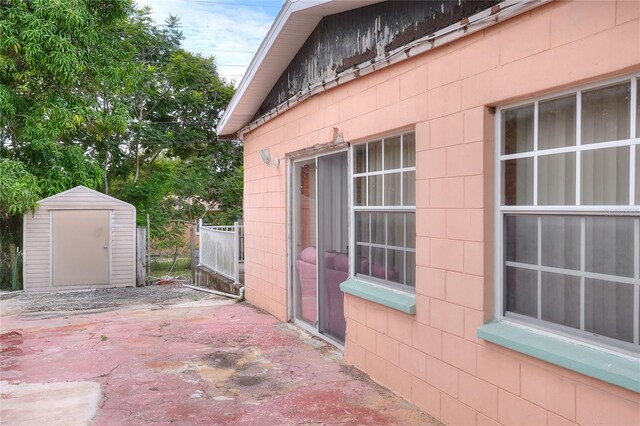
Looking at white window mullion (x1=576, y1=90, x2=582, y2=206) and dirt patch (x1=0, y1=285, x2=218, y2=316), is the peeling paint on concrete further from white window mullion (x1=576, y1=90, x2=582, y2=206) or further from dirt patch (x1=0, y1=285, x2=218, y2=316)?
dirt patch (x1=0, y1=285, x2=218, y2=316)

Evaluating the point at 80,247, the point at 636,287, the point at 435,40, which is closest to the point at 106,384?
the point at 435,40

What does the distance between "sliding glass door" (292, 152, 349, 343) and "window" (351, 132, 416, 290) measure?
Result: 1.40 ft

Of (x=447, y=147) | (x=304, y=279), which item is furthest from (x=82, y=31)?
(x=447, y=147)

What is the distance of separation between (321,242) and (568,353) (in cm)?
371

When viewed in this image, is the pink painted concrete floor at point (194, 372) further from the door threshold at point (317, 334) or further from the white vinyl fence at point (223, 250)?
the white vinyl fence at point (223, 250)

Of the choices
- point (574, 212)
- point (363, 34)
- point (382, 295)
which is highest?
point (363, 34)

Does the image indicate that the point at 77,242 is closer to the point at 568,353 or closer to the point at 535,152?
the point at 535,152

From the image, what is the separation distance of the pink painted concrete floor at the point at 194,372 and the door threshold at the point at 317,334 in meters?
0.08

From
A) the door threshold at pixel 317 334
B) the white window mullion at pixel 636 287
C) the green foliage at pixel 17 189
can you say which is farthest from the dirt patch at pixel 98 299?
the white window mullion at pixel 636 287

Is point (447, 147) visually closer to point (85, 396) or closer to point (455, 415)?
point (455, 415)

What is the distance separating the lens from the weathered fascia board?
310 cm

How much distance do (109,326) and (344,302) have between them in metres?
3.86

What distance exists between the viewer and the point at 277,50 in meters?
6.96

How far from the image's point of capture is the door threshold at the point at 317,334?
18.9 feet
